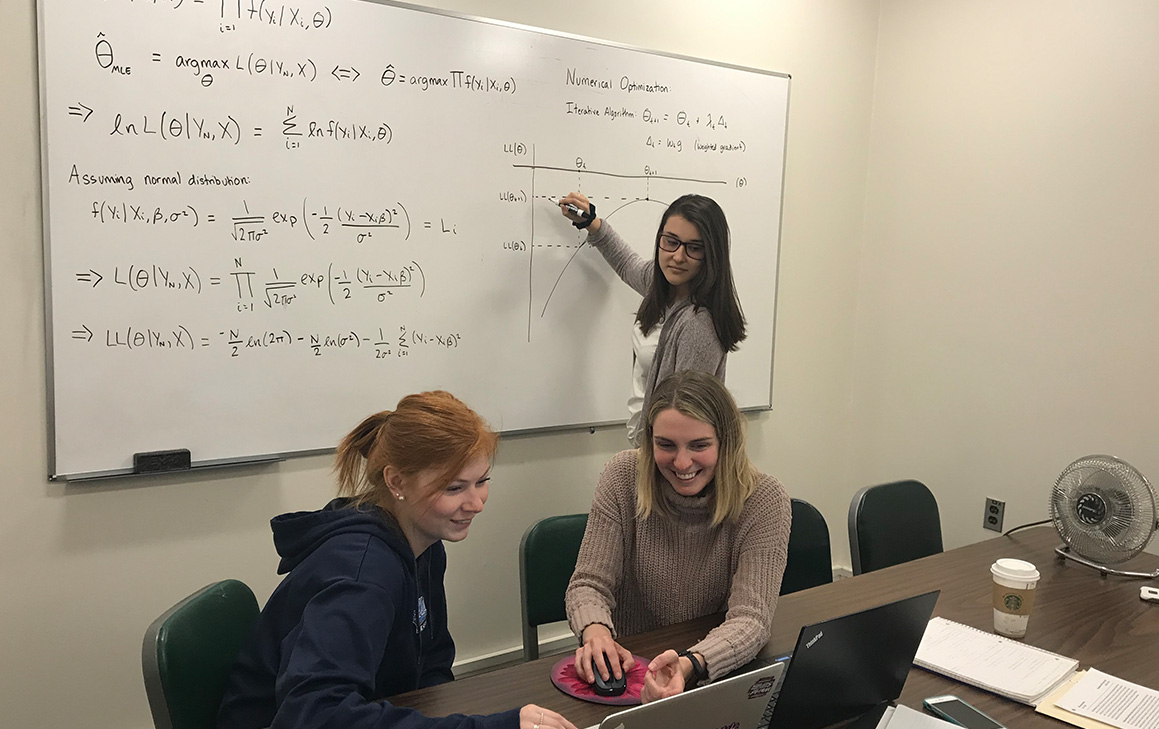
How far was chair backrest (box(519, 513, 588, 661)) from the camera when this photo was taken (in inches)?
81.2

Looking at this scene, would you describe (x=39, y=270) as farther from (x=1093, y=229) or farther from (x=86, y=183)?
(x=1093, y=229)

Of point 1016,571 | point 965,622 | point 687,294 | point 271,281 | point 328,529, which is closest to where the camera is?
point 328,529

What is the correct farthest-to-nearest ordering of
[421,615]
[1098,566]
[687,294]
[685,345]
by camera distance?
[687,294], [685,345], [1098,566], [421,615]

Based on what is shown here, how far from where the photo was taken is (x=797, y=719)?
51.0 inches

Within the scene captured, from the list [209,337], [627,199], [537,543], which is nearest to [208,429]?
[209,337]

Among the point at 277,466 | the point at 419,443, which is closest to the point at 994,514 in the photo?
the point at 277,466

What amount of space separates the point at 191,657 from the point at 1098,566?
210 cm

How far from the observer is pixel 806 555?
89.1 inches

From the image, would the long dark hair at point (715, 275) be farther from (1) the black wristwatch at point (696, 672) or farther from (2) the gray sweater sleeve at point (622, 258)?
(1) the black wristwatch at point (696, 672)

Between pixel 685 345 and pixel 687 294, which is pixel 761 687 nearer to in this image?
pixel 685 345

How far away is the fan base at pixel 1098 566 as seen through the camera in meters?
2.18

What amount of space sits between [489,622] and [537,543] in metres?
1.07

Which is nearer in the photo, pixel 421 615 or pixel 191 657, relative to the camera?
pixel 191 657

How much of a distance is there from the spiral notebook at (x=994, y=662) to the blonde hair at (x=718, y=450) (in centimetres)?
45
